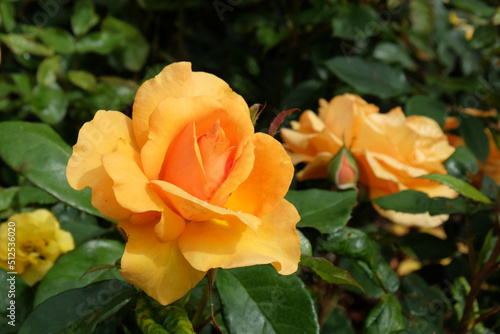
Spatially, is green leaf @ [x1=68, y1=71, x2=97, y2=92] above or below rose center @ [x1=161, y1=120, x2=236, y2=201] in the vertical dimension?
below

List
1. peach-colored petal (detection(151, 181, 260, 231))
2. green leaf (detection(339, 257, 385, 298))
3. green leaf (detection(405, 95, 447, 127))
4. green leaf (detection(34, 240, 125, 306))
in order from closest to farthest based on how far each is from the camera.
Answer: peach-colored petal (detection(151, 181, 260, 231))
green leaf (detection(34, 240, 125, 306))
green leaf (detection(339, 257, 385, 298))
green leaf (detection(405, 95, 447, 127))

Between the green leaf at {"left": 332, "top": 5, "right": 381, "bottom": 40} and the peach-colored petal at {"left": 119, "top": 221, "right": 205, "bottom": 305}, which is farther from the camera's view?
the green leaf at {"left": 332, "top": 5, "right": 381, "bottom": 40}

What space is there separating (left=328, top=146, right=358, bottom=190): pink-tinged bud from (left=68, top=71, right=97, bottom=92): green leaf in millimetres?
721

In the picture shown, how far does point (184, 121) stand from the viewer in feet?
1.72

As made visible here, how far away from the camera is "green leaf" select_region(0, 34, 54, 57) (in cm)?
121

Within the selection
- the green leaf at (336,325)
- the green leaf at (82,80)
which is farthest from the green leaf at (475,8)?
the green leaf at (82,80)

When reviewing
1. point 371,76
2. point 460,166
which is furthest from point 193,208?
point 371,76

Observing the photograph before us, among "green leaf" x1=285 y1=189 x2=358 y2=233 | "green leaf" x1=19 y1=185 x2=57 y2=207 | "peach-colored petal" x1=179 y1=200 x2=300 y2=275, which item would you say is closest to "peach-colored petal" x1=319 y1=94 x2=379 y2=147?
"green leaf" x1=285 y1=189 x2=358 y2=233

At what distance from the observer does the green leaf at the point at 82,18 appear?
1.31 m

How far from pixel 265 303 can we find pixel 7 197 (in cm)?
54

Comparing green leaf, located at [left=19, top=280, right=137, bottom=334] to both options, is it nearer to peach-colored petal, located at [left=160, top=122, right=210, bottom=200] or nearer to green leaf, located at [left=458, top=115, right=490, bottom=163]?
peach-colored petal, located at [left=160, top=122, right=210, bottom=200]

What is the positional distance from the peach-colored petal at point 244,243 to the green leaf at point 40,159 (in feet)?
0.72

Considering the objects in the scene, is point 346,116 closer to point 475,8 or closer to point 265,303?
point 265,303

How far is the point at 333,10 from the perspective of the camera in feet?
4.32
